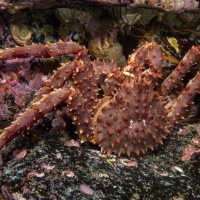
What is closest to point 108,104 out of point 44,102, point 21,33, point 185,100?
point 44,102

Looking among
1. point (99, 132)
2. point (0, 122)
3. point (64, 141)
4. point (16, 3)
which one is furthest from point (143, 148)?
point (16, 3)

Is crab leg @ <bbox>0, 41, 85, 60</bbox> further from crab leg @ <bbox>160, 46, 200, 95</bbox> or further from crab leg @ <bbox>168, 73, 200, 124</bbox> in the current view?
crab leg @ <bbox>168, 73, 200, 124</bbox>

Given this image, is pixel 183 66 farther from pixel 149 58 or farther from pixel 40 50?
pixel 40 50

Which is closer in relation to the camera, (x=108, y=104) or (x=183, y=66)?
(x=108, y=104)

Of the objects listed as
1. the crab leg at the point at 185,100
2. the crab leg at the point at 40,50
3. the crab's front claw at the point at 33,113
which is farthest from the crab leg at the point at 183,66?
the crab's front claw at the point at 33,113

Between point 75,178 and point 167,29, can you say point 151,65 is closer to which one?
point 167,29

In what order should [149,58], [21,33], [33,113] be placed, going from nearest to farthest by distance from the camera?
[33,113], [21,33], [149,58]
